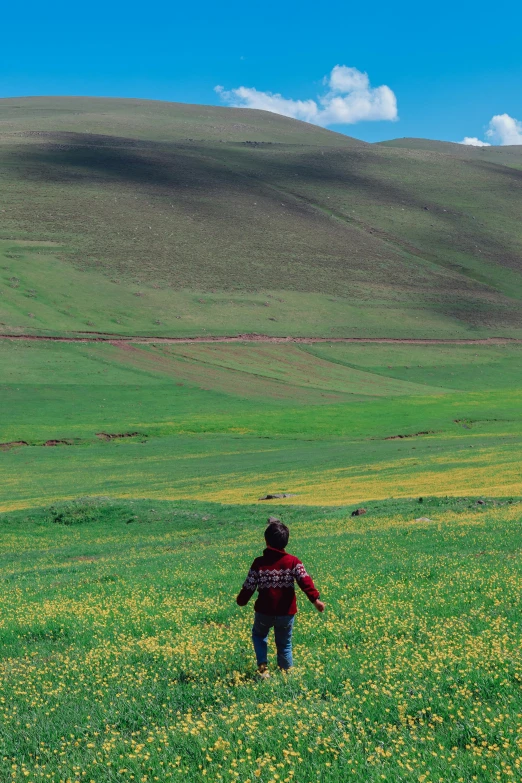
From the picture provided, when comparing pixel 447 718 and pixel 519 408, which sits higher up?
pixel 447 718

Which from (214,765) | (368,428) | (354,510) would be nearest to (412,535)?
(354,510)

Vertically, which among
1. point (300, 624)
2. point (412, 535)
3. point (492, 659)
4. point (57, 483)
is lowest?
point (57, 483)

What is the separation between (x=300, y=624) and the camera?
13414 millimetres

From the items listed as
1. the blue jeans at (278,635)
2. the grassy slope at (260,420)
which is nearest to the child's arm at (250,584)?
the blue jeans at (278,635)

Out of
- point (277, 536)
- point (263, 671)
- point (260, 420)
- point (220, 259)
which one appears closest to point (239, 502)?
point (263, 671)

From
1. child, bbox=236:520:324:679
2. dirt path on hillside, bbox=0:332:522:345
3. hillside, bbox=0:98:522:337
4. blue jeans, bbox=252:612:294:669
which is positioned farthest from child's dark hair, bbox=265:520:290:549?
hillside, bbox=0:98:522:337

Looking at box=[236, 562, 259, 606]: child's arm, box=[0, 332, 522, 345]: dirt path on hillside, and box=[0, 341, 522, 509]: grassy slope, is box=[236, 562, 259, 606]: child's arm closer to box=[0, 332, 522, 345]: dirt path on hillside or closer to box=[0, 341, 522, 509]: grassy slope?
box=[0, 341, 522, 509]: grassy slope

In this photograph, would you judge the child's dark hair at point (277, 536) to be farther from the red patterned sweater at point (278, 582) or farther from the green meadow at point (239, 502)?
the green meadow at point (239, 502)

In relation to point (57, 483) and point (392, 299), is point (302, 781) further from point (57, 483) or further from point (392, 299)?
point (392, 299)

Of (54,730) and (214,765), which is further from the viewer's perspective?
(54,730)

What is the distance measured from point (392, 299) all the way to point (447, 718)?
144 meters

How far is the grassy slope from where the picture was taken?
46.2 metres

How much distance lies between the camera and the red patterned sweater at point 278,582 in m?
10.4

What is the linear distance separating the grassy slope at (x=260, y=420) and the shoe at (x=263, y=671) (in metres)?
27.4
